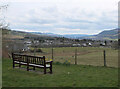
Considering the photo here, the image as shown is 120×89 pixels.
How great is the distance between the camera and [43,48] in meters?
34.8

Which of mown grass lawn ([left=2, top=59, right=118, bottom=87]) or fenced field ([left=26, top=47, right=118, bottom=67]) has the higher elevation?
mown grass lawn ([left=2, top=59, right=118, bottom=87])

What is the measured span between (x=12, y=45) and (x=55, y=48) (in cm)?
1245

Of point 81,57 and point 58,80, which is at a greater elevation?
point 58,80

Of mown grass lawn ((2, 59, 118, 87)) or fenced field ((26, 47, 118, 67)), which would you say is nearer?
mown grass lawn ((2, 59, 118, 87))

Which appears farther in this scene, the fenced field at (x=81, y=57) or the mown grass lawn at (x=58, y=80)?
the fenced field at (x=81, y=57)

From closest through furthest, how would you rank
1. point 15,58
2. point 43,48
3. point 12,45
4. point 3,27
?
point 15,58
point 3,27
point 12,45
point 43,48

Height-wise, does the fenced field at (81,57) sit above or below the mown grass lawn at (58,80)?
below

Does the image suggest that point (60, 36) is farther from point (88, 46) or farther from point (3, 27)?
point (3, 27)

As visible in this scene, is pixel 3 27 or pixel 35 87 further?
pixel 3 27

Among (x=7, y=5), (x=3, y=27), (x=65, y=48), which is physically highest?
(x=7, y=5)

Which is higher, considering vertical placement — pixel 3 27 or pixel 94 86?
pixel 3 27

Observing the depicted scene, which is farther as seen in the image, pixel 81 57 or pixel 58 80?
pixel 81 57

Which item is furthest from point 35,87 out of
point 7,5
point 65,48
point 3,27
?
point 65,48

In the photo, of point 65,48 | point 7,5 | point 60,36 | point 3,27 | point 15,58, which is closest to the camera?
point 15,58
